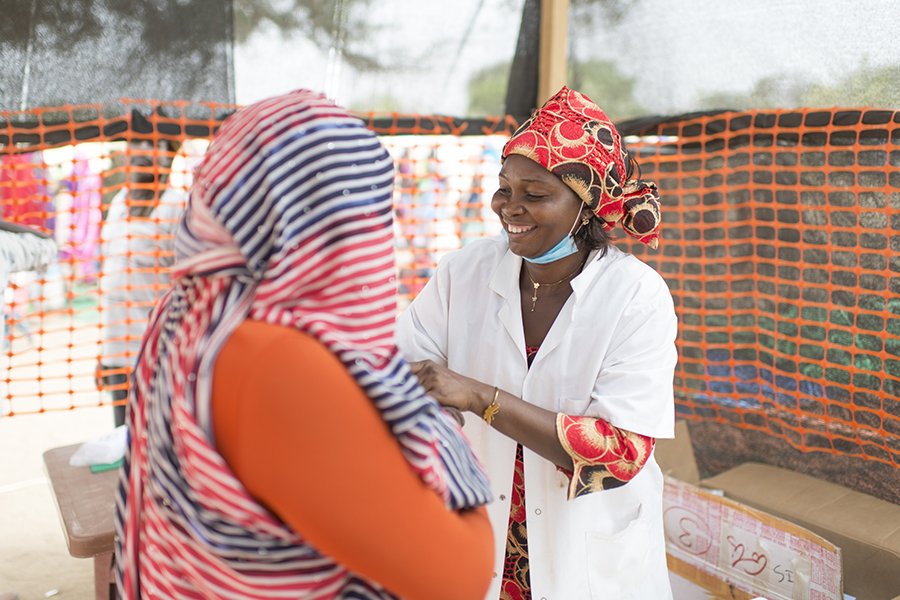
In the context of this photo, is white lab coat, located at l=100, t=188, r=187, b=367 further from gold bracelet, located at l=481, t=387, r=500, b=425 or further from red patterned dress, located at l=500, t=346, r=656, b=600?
red patterned dress, located at l=500, t=346, r=656, b=600

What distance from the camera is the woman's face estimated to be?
186 cm

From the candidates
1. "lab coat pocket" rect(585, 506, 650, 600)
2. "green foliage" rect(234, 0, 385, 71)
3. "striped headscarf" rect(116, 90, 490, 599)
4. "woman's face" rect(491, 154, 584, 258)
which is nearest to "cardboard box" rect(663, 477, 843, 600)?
"lab coat pocket" rect(585, 506, 650, 600)

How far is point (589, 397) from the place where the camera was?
1.78 meters

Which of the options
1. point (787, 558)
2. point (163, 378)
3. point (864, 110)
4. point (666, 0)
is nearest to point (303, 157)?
point (163, 378)

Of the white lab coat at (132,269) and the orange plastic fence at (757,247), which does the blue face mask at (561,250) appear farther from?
the white lab coat at (132,269)

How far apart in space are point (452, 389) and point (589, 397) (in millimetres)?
378

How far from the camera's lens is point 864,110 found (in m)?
2.63

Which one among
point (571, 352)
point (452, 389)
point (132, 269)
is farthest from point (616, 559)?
point (132, 269)

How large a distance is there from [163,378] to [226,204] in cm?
26

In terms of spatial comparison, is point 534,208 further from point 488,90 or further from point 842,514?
point 488,90

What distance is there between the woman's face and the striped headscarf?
89cm

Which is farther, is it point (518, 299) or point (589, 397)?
point (518, 299)

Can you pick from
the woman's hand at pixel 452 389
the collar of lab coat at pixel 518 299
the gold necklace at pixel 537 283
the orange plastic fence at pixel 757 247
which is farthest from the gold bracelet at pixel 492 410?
the orange plastic fence at pixel 757 247

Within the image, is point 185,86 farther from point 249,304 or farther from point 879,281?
point 879,281
